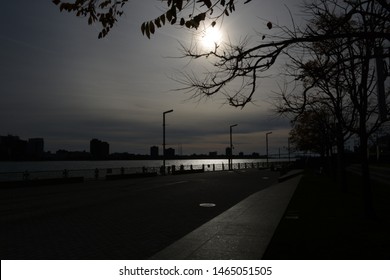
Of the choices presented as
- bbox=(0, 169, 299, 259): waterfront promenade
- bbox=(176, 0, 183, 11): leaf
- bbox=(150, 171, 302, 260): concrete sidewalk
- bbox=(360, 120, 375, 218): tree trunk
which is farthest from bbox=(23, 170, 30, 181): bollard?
bbox=(176, 0, 183, 11): leaf

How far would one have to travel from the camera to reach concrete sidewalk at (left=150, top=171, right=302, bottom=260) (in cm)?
706

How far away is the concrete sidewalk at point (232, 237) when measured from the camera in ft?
23.2

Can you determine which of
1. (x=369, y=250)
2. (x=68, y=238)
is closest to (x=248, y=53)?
(x=369, y=250)

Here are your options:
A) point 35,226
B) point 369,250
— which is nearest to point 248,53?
point 369,250

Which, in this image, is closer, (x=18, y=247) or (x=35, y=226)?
(x=18, y=247)

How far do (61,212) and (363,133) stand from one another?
34.5 ft

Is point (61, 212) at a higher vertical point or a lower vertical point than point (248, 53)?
lower

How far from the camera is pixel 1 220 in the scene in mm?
11922

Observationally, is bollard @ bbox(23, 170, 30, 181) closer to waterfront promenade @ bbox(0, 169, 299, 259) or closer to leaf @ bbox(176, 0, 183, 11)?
waterfront promenade @ bbox(0, 169, 299, 259)

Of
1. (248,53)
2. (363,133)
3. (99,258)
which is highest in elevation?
(248,53)

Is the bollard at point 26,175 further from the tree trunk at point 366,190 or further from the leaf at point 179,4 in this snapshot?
the leaf at point 179,4
